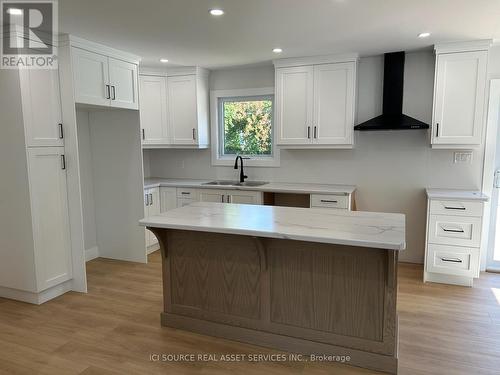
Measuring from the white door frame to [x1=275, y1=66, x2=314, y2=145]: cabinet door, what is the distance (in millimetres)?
1906

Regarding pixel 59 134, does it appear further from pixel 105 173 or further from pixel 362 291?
pixel 362 291

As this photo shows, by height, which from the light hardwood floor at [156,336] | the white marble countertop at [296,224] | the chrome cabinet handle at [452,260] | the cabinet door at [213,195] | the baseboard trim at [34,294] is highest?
the white marble countertop at [296,224]

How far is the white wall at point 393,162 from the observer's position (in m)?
3.99

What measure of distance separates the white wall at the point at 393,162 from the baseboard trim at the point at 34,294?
2888mm

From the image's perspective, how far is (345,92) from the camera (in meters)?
4.02

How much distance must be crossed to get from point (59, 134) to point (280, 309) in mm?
2527

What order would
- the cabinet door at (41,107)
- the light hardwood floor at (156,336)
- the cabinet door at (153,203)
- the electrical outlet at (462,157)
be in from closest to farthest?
the light hardwood floor at (156,336), the cabinet door at (41,107), the electrical outlet at (462,157), the cabinet door at (153,203)

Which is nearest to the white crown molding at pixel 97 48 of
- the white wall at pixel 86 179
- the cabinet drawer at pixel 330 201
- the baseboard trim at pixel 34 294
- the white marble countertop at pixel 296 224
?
the white wall at pixel 86 179

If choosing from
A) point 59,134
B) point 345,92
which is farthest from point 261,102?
point 59,134

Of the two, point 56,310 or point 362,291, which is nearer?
point 362,291

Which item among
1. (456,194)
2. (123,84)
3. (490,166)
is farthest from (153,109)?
(490,166)

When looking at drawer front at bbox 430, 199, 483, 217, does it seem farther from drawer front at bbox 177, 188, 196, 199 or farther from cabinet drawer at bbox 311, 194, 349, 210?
drawer front at bbox 177, 188, 196, 199

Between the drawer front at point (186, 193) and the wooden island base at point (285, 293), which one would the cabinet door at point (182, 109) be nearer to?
the drawer front at point (186, 193)

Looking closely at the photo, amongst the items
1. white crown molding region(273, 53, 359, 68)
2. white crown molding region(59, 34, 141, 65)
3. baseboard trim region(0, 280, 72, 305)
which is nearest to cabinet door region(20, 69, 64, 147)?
white crown molding region(59, 34, 141, 65)
